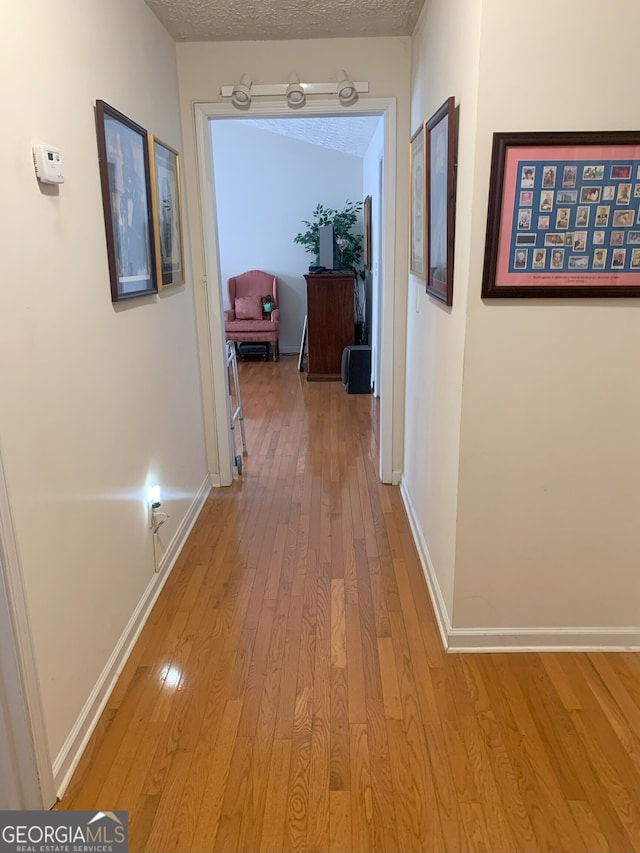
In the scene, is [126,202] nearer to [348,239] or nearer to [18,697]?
[18,697]

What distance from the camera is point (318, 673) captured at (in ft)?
6.84

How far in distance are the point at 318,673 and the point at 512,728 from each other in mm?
646

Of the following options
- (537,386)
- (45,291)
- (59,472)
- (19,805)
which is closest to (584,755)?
(537,386)

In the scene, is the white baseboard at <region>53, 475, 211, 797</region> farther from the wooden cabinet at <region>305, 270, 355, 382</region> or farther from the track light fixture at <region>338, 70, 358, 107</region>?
the wooden cabinet at <region>305, 270, 355, 382</region>

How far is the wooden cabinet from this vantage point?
6.29 m

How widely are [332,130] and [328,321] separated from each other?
1.94m

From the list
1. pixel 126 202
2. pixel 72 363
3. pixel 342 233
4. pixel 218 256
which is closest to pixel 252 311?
pixel 342 233

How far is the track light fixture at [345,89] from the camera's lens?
3049 millimetres

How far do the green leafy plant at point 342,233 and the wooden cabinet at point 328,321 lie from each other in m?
0.81

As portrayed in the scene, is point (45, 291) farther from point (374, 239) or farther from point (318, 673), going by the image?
point (374, 239)

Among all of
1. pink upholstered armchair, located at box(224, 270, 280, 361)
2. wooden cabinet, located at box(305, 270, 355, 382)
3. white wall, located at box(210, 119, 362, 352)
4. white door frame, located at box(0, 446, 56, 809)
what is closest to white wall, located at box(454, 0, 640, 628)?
white door frame, located at box(0, 446, 56, 809)

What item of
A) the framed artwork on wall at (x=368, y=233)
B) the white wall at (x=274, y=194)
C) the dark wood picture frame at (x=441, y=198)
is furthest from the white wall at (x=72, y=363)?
the white wall at (x=274, y=194)

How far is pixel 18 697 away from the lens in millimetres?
1467

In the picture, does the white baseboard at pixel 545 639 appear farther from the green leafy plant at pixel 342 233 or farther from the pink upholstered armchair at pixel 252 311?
the pink upholstered armchair at pixel 252 311
